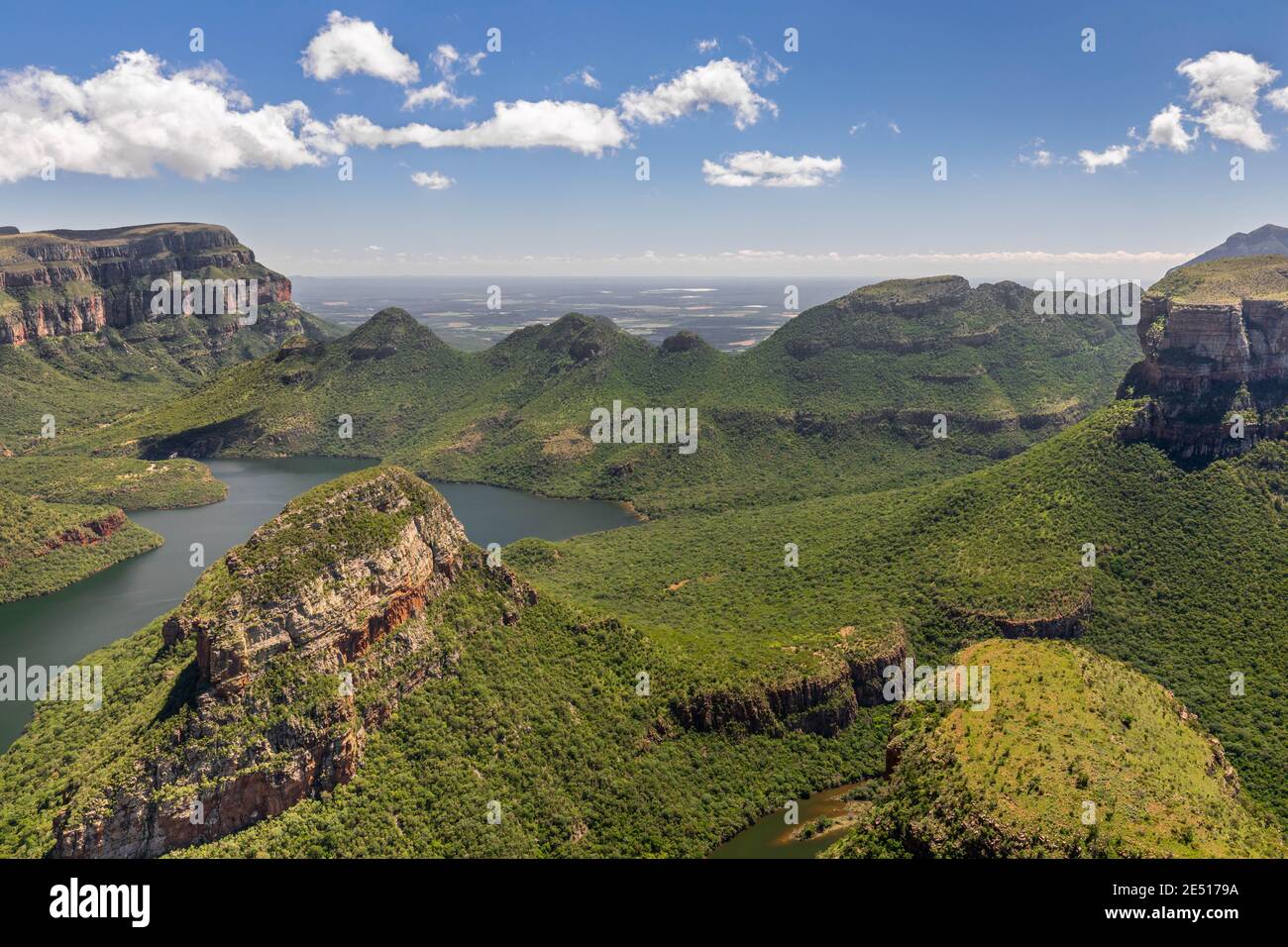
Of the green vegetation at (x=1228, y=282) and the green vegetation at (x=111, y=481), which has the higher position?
the green vegetation at (x=1228, y=282)

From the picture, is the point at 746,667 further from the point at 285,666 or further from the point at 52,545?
the point at 52,545

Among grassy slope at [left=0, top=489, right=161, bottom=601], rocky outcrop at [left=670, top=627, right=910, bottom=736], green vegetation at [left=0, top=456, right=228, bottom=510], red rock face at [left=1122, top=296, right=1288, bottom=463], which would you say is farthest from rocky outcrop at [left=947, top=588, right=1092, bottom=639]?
green vegetation at [left=0, top=456, right=228, bottom=510]

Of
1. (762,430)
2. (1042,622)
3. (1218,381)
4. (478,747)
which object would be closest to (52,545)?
(478,747)

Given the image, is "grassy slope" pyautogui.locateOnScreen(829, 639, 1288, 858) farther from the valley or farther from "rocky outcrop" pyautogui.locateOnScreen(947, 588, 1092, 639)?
"rocky outcrop" pyautogui.locateOnScreen(947, 588, 1092, 639)

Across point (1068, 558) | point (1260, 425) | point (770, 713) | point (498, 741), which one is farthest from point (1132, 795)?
point (1260, 425)

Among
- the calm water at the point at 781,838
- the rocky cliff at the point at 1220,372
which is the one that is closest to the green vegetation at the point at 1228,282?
the rocky cliff at the point at 1220,372

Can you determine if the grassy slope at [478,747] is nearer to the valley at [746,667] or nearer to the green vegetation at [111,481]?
the valley at [746,667]
